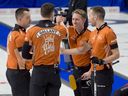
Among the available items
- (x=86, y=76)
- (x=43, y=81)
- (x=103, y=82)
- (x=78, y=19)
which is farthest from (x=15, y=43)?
(x=103, y=82)

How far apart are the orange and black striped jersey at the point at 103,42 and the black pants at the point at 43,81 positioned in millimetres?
711

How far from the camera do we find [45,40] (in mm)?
6141

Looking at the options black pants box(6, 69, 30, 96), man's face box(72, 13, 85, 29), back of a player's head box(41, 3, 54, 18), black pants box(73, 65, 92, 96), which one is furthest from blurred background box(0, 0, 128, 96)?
back of a player's head box(41, 3, 54, 18)

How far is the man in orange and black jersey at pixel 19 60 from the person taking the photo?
663 centimetres

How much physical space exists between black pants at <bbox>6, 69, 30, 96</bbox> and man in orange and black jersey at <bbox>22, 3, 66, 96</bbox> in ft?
1.56

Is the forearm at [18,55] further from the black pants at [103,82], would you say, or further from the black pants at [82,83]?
the black pants at [103,82]

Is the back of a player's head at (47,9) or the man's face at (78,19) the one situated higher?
the back of a player's head at (47,9)

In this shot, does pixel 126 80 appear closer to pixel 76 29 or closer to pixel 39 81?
pixel 76 29

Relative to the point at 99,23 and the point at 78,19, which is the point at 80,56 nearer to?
the point at 78,19

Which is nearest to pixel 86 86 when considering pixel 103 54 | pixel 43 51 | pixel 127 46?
pixel 103 54

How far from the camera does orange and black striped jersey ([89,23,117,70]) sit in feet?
21.1

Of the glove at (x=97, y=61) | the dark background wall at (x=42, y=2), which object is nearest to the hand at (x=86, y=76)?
the glove at (x=97, y=61)

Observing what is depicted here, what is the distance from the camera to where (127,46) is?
14.6 metres

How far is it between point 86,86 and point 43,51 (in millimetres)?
1312
